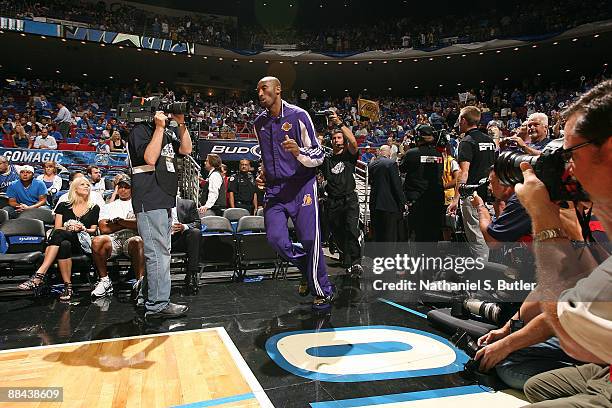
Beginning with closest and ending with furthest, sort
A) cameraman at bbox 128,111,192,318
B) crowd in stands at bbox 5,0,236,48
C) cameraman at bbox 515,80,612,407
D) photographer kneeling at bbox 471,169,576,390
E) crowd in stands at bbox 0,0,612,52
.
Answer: cameraman at bbox 515,80,612,407 < photographer kneeling at bbox 471,169,576,390 < cameraman at bbox 128,111,192,318 < crowd in stands at bbox 5,0,236,48 < crowd in stands at bbox 0,0,612,52

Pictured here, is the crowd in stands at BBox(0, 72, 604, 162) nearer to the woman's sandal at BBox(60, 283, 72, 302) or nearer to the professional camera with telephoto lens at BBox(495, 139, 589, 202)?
the woman's sandal at BBox(60, 283, 72, 302)

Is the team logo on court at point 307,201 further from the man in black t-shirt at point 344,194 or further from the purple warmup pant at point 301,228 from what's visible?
the man in black t-shirt at point 344,194

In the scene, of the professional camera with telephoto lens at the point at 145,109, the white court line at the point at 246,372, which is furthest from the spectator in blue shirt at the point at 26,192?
the white court line at the point at 246,372

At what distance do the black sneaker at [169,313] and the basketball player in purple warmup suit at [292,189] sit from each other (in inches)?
40.0

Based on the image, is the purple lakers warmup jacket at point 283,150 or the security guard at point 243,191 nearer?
the purple lakers warmup jacket at point 283,150

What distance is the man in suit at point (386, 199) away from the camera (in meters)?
4.93

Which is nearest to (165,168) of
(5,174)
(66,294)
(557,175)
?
(66,294)

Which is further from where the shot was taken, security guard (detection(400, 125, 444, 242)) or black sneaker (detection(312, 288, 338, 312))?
security guard (detection(400, 125, 444, 242))

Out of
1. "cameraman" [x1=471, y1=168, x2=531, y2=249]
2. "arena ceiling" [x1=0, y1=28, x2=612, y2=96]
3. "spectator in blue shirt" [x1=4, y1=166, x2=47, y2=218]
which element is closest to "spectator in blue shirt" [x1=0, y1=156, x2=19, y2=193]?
"spectator in blue shirt" [x1=4, y1=166, x2=47, y2=218]

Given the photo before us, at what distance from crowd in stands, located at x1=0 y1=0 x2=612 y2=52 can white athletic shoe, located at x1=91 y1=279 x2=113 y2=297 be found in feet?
59.8

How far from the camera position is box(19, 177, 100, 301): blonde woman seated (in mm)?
4025

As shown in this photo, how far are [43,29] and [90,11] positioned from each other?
405cm

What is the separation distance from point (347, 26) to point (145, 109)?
2486cm

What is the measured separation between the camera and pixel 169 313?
11.0 feet
